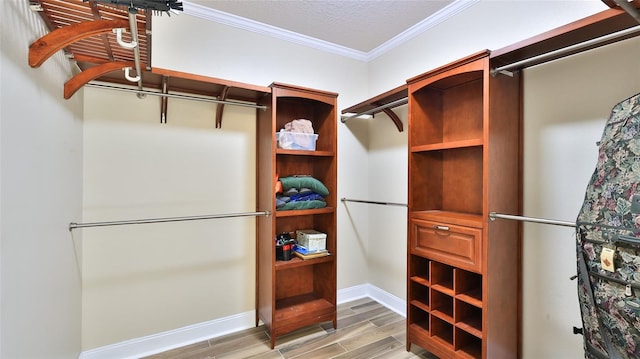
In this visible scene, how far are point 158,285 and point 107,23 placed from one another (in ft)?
5.89

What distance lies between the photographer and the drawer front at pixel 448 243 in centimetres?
168

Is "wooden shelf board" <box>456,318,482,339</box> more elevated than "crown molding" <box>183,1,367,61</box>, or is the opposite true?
"crown molding" <box>183,1,367,61</box>

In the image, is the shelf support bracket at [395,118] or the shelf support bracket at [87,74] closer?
the shelf support bracket at [87,74]

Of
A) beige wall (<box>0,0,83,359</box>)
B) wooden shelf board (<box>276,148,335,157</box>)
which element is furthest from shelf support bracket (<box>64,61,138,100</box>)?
wooden shelf board (<box>276,148,335,157</box>)

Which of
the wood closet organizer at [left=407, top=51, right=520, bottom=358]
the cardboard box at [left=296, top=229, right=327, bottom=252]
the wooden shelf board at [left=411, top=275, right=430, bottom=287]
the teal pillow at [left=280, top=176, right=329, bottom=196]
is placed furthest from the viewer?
the cardboard box at [left=296, top=229, right=327, bottom=252]

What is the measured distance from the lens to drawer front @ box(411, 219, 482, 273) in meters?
1.68

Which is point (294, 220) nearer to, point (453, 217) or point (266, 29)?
point (453, 217)

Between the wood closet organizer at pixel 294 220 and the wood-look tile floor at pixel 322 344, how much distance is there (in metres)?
0.11

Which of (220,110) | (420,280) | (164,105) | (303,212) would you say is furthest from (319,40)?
(420,280)

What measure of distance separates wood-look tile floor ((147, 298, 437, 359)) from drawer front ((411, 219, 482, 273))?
810mm

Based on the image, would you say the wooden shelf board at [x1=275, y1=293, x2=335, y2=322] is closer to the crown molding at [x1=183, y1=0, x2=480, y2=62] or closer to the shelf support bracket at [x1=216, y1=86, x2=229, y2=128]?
the shelf support bracket at [x1=216, y1=86, x2=229, y2=128]

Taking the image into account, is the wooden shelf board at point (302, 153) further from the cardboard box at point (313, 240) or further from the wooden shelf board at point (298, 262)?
the wooden shelf board at point (298, 262)

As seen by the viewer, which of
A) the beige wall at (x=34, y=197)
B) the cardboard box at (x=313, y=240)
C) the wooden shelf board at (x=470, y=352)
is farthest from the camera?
the cardboard box at (x=313, y=240)

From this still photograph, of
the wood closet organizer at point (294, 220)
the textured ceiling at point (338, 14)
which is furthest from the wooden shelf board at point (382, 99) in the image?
the textured ceiling at point (338, 14)
